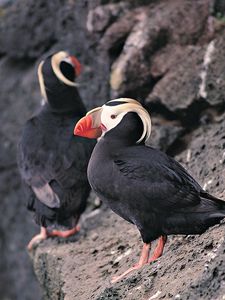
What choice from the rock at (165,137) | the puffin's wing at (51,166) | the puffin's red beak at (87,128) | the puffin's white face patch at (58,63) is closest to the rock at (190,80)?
the rock at (165,137)

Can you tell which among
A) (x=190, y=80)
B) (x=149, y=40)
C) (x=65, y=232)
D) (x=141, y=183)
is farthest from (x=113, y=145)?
(x=149, y=40)

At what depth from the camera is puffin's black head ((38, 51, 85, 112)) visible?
720cm

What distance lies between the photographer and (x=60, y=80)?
7262mm

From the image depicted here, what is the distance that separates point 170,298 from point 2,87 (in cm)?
620

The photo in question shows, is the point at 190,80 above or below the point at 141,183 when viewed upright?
below

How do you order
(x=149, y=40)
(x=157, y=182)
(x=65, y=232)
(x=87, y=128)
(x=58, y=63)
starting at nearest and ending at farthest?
(x=157, y=182) < (x=87, y=128) < (x=65, y=232) < (x=58, y=63) < (x=149, y=40)

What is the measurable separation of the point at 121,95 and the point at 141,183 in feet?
10.8

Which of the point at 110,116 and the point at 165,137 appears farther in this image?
the point at 165,137

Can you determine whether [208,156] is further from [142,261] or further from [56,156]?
[142,261]

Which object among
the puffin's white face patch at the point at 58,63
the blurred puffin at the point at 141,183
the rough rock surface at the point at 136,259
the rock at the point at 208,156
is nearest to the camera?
the rough rock surface at the point at 136,259

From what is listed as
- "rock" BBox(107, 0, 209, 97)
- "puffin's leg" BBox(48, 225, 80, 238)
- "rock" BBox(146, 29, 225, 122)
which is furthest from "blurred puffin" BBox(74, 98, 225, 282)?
"rock" BBox(107, 0, 209, 97)

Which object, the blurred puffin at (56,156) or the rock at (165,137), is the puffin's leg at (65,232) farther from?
the rock at (165,137)

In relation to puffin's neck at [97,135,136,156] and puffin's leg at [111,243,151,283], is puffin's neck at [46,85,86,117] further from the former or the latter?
puffin's leg at [111,243,151,283]

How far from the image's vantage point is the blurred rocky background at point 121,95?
15.7 feet
